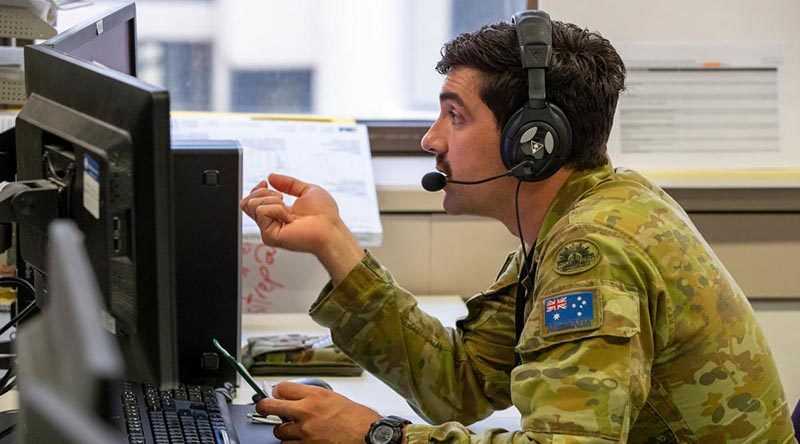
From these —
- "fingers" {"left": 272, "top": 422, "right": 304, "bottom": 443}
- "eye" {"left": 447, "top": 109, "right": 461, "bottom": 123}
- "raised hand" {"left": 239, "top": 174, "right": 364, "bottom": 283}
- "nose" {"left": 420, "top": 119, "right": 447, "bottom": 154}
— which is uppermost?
"eye" {"left": 447, "top": 109, "right": 461, "bottom": 123}

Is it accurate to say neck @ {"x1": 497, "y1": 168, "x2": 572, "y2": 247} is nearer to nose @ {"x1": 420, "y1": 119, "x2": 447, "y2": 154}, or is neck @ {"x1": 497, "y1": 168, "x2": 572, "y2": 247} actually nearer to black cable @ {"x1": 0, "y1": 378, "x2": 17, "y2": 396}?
nose @ {"x1": 420, "y1": 119, "x2": 447, "y2": 154}

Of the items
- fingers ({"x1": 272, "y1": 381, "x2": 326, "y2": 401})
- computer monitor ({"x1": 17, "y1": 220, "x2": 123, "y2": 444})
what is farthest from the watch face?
computer monitor ({"x1": 17, "y1": 220, "x2": 123, "y2": 444})

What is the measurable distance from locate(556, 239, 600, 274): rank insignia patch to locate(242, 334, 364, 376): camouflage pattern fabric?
1.97 feet

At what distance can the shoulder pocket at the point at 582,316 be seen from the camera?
1049 millimetres

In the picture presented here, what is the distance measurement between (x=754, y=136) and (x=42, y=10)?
4.60 ft

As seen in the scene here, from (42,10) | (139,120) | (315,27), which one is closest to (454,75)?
(139,120)

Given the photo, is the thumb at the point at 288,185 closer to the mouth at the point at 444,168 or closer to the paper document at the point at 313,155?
the mouth at the point at 444,168

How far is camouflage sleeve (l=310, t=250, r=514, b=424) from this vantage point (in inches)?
53.4

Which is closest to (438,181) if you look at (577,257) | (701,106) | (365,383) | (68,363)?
(577,257)

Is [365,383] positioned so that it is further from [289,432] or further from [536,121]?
[536,121]

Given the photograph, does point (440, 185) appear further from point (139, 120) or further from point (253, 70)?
point (253, 70)

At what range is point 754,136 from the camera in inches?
88.4

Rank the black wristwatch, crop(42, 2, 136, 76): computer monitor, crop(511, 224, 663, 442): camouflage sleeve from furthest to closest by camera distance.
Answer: crop(42, 2, 136, 76): computer monitor < the black wristwatch < crop(511, 224, 663, 442): camouflage sleeve

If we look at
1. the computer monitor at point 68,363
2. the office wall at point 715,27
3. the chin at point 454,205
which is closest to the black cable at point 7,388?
the chin at point 454,205
